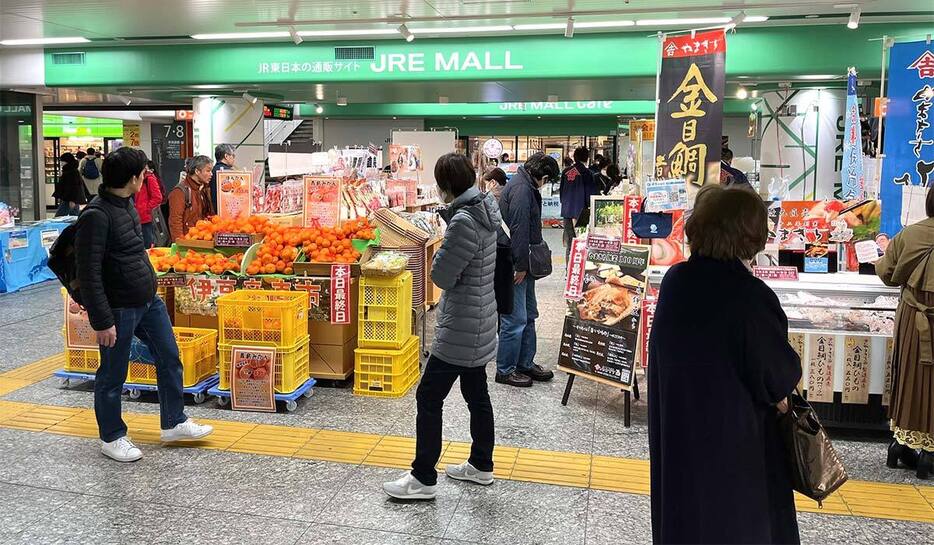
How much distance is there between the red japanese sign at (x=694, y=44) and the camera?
4875 millimetres

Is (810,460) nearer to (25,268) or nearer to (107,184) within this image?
(107,184)

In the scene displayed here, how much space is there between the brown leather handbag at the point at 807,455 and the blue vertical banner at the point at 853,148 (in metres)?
5.50

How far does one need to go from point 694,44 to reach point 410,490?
3237 mm

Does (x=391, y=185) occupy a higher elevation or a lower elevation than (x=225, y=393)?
higher

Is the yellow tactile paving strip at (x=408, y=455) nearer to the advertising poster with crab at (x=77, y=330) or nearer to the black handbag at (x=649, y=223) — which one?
the advertising poster with crab at (x=77, y=330)

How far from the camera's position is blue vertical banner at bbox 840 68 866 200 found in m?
6.90

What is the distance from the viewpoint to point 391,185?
8633mm

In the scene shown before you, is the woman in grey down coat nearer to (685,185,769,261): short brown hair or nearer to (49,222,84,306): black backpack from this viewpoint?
(685,185,769,261): short brown hair

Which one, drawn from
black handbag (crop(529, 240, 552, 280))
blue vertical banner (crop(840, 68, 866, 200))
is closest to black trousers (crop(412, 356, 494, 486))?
black handbag (crop(529, 240, 552, 280))

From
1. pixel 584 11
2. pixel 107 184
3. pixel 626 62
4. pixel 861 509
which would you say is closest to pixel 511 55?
pixel 626 62

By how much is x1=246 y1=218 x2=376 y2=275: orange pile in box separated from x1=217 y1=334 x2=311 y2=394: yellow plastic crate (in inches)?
26.2

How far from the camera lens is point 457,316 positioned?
361cm

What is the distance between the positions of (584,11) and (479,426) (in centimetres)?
501

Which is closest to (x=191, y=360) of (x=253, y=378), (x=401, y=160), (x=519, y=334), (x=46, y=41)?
(x=253, y=378)
